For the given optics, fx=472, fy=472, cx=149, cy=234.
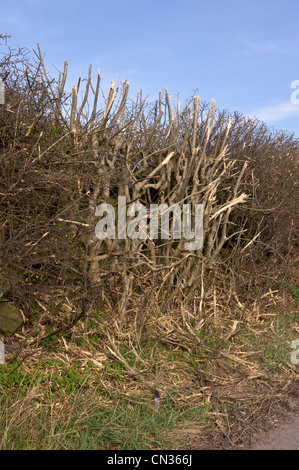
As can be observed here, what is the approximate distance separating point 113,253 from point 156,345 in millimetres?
1299

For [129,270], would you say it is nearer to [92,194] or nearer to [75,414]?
[92,194]

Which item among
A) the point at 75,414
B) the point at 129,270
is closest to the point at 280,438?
the point at 75,414

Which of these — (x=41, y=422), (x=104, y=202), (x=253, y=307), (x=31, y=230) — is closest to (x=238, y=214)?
(x=253, y=307)

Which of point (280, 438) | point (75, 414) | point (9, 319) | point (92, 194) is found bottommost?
point (280, 438)

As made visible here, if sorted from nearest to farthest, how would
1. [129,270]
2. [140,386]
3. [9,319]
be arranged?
[140,386] → [9,319] → [129,270]

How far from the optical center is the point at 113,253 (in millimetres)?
6098

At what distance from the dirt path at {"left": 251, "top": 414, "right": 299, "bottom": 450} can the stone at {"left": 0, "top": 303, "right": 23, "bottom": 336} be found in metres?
2.93

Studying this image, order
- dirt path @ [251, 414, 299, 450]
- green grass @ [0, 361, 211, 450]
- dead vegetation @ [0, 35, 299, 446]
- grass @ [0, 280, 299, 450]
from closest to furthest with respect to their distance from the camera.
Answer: green grass @ [0, 361, 211, 450], grass @ [0, 280, 299, 450], dirt path @ [251, 414, 299, 450], dead vegetation @ [0, 35, 299, 446]

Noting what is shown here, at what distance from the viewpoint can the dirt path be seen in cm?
405

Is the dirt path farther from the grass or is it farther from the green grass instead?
the green grass

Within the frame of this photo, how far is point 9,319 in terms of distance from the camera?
5.47 meters

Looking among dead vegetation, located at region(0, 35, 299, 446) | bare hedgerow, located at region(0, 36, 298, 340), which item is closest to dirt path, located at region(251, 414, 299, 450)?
dead vegetation, located at region(0, 35, 299, 446)

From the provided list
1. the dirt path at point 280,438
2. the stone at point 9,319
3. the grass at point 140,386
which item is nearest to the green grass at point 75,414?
the grass at point 140,386

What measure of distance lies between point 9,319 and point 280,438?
3176mm
